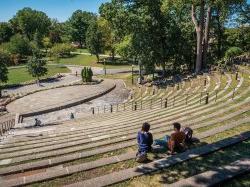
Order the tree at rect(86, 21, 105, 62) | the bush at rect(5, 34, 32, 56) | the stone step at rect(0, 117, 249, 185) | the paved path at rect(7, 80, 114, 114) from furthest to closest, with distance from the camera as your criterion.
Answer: the bush at rect(5, 34, 32, 56) → the tree at rect(86, 21, 105, 62) → the paved path at rect(7, 80, 114, 114) → the stone step at rect(0, 117, 249, 185)

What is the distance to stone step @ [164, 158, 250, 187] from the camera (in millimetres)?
6906

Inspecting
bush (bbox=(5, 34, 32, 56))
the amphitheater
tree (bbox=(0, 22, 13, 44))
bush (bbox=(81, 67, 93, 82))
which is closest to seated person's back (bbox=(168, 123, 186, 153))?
the amphitheater

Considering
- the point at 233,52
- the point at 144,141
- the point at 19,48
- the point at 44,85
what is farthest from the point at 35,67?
the point at 144,141

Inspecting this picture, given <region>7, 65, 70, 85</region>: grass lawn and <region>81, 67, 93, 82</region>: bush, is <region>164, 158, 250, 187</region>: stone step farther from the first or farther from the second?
<region>7, 65, 70, 85</region>: grass lawn

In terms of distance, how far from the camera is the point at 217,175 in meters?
7.21

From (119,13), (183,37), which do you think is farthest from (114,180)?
(183,37)

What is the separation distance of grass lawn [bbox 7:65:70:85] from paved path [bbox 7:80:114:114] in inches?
681

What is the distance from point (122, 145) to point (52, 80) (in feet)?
153

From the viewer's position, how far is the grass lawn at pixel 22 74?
56781 millimetres

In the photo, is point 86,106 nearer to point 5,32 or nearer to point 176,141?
point 176,141

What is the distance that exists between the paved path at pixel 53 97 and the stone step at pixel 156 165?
24.7 m

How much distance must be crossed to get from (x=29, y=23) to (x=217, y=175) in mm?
111276

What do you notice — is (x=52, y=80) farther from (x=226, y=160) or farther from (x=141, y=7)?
(x=226, y=160)

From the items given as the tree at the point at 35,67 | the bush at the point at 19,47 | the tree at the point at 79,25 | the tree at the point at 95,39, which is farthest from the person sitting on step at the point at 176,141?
the tree at the point at 79,25
